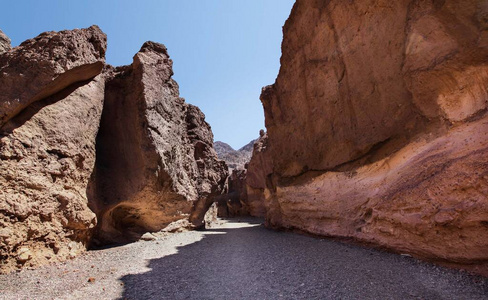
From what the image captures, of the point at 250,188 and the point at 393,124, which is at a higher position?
the point at 393,124

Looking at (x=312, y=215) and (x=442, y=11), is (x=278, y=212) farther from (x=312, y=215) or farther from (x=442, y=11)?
(x=442, y=11)

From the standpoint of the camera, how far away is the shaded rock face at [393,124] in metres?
3.96

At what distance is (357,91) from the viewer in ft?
21.8

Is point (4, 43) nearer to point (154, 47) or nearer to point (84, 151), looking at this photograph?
point (84, 151)

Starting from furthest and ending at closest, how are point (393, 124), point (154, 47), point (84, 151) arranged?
point (154, 47) < point (84, 151) < point (393, 124)

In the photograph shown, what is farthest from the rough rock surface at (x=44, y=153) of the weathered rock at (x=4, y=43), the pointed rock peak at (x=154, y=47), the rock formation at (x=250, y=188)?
the rock formation at (x=250, y=188)

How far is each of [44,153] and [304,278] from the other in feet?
21.4

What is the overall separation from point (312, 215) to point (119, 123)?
27.0 feet

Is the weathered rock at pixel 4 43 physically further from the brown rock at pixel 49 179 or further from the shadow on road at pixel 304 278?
the shadow on road at pixel 304 278

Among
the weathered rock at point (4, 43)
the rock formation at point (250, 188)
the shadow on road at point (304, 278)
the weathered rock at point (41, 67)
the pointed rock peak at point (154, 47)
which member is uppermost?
the pointed rock peak at point (154, 47)

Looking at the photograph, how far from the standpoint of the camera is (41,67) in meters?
5.81

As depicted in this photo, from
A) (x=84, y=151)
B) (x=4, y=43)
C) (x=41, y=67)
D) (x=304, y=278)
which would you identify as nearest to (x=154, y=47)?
(x=4, y=43)

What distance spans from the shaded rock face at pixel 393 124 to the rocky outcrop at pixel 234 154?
23.1 meters

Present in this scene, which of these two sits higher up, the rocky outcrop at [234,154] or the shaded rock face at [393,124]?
the rocky outcrop at [234,154]
